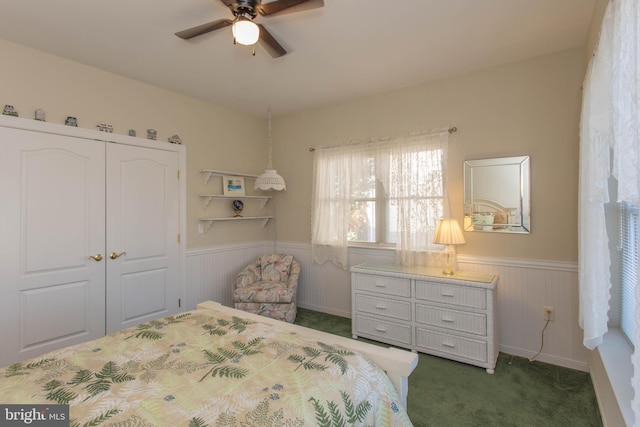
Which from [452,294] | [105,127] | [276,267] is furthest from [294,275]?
[105,127]

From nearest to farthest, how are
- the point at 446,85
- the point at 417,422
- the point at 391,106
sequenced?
1. the point at 417,422
2. the point at 446,85
3. the point at 391,106

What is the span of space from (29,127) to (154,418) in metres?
2.75

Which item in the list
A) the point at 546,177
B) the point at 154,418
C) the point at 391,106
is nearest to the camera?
the point at 154,418

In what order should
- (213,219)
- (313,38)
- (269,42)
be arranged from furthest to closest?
(213,219), (313,38), (269,42)

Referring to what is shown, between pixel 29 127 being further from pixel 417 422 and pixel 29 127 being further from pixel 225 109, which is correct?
pixel 417 422

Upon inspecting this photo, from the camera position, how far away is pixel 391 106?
362 centimetres

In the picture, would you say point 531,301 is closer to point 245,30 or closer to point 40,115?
point 245,30

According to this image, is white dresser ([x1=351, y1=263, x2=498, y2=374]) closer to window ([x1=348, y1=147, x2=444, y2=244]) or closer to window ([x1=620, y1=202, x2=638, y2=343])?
window ([x1=348, y1=147, x2=444, y2=244])

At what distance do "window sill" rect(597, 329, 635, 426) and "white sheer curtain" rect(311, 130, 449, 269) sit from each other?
1451mm

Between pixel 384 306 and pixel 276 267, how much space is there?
5.09 feet

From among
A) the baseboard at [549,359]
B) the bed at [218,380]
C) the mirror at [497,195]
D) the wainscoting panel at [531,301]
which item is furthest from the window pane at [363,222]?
the bed at [218,380]

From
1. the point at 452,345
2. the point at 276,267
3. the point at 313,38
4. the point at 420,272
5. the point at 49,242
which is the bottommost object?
the point at 452,345

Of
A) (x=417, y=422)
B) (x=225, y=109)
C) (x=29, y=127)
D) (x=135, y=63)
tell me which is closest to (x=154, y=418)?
(x=417, y=422)

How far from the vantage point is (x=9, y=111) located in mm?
2527
